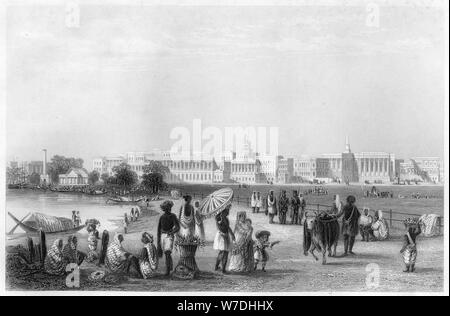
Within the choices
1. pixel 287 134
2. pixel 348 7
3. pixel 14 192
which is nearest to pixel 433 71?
pixel 348 7

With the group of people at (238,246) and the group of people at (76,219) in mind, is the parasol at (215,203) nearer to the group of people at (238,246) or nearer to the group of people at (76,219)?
the group of people at (238,246)

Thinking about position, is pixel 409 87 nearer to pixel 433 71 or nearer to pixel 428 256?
pixel 433 71

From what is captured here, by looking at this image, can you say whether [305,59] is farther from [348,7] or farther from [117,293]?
[117,293]

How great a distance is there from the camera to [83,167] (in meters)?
11.0

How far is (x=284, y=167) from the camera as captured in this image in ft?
36.7

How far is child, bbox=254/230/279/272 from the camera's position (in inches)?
409

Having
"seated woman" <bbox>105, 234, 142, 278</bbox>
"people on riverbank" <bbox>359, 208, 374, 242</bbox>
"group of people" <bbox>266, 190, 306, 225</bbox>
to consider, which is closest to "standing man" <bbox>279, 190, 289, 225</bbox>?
"group of people" <bbox>266, 190, 306, 225</bbox>

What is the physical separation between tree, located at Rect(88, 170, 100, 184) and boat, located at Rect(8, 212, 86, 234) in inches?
35.7

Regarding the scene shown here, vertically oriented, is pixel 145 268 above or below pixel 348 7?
below

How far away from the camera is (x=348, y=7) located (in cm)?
1060

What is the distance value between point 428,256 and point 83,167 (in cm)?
719

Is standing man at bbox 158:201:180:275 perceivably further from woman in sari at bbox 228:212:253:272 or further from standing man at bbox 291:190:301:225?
standing man at bbox 291:190:301:225

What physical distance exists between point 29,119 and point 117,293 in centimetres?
395
